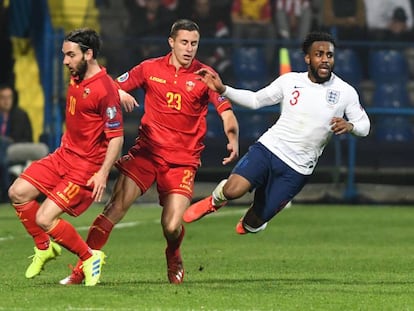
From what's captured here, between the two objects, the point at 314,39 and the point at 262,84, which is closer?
the point at 314,39

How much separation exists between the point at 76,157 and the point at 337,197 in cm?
1353

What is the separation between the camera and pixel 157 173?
12203 mm

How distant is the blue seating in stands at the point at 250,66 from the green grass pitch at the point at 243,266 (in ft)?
8.33

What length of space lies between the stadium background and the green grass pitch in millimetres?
1351

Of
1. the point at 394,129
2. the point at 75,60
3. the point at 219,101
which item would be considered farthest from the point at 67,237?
the point at 394,129

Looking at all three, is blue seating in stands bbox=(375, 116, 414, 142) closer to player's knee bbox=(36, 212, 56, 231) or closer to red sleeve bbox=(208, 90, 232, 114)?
red sleeve bbox=(208, 90, 232, 114)

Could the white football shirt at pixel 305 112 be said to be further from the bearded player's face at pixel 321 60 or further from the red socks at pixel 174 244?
the red socks at pixel 174 244

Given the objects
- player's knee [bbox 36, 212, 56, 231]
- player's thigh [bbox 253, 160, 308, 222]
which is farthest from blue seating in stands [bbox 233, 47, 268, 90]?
player's knee [bbox 36, 212, 56, 231]

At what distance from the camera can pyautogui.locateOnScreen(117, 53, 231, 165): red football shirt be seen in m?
12.2

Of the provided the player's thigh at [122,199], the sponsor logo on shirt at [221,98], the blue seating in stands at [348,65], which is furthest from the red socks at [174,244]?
the blue seating in stands at [348,65]

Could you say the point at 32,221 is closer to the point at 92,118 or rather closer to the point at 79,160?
the point at 79,160

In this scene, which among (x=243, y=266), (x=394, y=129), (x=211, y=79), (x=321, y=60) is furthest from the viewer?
(x=394, y=129)

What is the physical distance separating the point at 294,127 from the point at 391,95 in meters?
12.7

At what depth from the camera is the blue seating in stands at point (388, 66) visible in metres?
25.0
